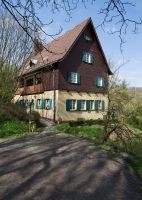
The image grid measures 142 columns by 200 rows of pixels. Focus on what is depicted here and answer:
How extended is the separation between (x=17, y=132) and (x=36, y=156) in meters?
9.59

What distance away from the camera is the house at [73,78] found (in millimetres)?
28812

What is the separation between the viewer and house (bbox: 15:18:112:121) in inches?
1134

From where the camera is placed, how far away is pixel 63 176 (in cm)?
873

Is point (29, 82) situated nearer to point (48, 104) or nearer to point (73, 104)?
point (48, 104)

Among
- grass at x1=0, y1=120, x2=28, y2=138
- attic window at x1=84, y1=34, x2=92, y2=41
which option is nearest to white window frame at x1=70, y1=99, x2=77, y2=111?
attic window at x1=84, y1=34, x2=92, y2=41

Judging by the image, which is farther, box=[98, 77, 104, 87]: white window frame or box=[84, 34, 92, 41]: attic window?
box=[98, 77, 104, 87]: white window frame

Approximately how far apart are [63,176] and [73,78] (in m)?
21.9

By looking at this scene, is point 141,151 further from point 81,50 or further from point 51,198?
point 81,50

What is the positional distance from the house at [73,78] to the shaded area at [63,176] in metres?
16.2

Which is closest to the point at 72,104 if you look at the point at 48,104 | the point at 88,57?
the point at 48,104

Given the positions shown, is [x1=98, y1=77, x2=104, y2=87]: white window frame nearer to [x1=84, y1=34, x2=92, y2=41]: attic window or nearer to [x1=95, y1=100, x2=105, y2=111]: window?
[x1=95, y1=100, x2=105, y2=111]: window

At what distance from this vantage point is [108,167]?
10227 millimetres

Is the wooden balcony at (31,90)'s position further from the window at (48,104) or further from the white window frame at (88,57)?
the white window frame at (88,57)

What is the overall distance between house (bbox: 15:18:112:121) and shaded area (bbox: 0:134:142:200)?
16.2m
